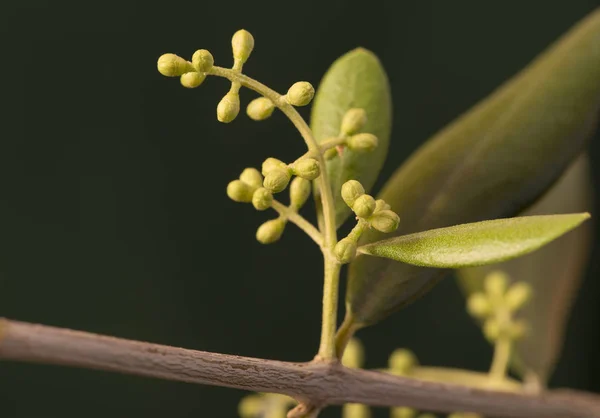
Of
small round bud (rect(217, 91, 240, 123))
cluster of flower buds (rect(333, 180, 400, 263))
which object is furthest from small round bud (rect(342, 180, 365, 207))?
small round bud (rect(217, 91, 240, 123))

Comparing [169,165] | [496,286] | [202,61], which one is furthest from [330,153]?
Result: [169,165]

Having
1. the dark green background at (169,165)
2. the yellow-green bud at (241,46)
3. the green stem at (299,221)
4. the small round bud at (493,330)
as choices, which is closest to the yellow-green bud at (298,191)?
the green stem at (299,221)

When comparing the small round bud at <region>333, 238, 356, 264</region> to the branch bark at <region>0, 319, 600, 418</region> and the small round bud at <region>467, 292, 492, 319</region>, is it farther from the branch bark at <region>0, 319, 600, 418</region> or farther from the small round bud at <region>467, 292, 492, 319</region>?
the small round bud at <region>467, 292, 492, 319</region>

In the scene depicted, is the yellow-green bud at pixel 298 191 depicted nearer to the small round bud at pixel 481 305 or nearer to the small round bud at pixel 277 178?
the small round bud at pixel 277 178

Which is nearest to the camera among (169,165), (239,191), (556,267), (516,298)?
(239,191)

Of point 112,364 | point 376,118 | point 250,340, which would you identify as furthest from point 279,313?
point 112,364

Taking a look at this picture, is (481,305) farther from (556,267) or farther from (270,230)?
(270,230)
